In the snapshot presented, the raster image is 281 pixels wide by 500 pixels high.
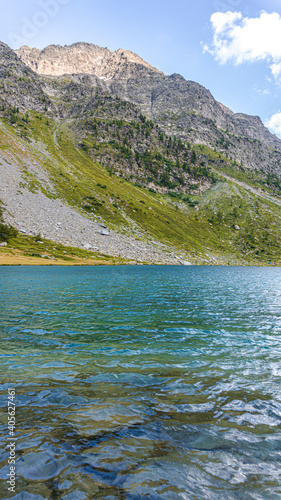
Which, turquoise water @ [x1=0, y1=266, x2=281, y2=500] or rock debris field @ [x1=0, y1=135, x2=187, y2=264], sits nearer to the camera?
turquoise water @ [x1=0, y1=266, x2=281, y2=500]

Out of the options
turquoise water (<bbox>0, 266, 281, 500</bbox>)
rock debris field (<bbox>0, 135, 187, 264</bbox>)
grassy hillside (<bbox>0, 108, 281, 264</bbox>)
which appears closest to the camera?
turquoise water (<bbox>0, 266, 281, 500</bbox>)

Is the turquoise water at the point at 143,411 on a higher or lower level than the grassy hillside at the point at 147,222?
lower

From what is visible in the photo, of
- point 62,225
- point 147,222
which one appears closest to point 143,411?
point 62,225

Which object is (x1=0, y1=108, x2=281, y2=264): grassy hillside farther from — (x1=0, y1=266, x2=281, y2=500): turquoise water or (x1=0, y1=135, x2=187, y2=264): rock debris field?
(x1=0, y1=266, x2=281, y2=500): turquoise water

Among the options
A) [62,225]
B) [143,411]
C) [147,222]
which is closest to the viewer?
[143,411]

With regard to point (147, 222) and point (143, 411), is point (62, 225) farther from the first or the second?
point (143, 411)

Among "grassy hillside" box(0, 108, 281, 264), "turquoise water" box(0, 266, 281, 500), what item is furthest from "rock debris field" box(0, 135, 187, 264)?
"turquoise water" box(0, 266, 281, 500)

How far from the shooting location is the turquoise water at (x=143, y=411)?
5176 mm

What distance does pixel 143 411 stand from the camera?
7871mm

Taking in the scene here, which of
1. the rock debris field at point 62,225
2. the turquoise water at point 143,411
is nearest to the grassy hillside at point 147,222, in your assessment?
the rock debris field at point 62,225

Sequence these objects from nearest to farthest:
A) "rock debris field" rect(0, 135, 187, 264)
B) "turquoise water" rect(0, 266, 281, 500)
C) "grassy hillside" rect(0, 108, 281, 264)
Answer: "turquoise water" rect(0, 266, 281, 500)
"rock debris field" rect(0, 135, 187, 264)
"grassy hillside" rect(0, 108, 281, 264)

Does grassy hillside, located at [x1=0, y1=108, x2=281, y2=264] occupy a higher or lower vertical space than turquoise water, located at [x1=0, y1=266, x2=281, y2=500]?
higher

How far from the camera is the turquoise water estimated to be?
518cm

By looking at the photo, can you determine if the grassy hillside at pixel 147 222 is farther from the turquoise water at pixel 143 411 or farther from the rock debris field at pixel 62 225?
the turquoise water at pixel 143 411
